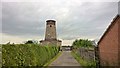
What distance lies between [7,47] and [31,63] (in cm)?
465

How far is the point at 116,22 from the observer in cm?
1195

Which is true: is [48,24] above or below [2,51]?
above

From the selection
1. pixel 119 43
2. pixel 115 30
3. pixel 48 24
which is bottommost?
pixel 119 43

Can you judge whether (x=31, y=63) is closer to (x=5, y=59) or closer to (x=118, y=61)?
(x=5, y=59)

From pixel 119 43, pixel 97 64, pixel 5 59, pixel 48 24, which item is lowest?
pixel 97 64

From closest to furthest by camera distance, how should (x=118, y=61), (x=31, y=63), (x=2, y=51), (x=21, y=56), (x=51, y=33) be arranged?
(x=2, y=51)
(x=118, y=61)
(x=21, y=56)
(x=31, y=63)
(x=51, y=33)

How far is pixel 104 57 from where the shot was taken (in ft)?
46.5

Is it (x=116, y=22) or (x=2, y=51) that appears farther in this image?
(x=116, y=22)

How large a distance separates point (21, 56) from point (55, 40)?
A: 59192 millimetres

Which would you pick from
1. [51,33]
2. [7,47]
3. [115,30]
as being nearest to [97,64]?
[115,30]

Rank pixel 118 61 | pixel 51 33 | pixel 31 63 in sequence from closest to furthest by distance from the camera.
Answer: pixel 118 61, pixel 31 63, pixel 51 33

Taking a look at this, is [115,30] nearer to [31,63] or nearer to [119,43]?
[119,43]

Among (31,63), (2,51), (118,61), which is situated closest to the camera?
(2,51)

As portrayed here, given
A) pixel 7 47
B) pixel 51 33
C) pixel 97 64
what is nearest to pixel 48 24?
pixel 51 33
